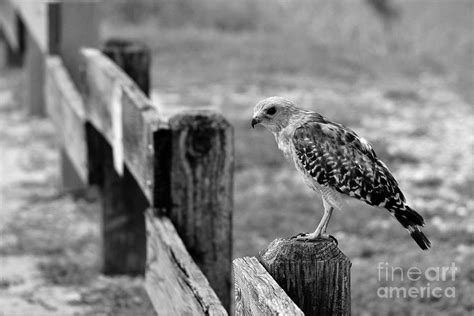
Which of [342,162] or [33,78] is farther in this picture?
[33,78]

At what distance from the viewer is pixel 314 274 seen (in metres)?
2.64

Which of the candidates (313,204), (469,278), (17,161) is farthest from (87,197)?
(469,278)

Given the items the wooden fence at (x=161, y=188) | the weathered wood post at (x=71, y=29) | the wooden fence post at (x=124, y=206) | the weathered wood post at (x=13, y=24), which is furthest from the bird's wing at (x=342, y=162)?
the weathered wood post at (x=13, y=24)

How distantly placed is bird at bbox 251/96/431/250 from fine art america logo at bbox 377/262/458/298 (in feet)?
→ 6.94

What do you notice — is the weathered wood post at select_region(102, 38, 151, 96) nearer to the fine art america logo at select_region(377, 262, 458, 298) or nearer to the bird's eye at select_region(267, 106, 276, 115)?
the fine art america logo at select_region(377, 262, 458, 298)

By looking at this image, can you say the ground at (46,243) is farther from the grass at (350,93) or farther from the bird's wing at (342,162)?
the bird's wing at (342,162)

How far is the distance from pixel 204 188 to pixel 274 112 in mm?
666

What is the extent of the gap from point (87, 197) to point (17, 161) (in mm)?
1135

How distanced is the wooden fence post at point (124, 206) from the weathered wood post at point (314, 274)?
2.71m

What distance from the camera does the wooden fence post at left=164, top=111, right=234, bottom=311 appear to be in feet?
12.1

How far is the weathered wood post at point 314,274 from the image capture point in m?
2.64

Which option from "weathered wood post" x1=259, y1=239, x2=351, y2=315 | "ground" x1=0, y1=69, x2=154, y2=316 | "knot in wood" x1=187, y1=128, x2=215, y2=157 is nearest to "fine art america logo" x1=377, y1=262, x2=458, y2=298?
"ground" x1=0, y1=69, x2=154, y2=316

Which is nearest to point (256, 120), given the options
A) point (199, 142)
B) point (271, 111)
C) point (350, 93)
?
point (271, 111)

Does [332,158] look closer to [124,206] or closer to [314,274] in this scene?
[314,274]
